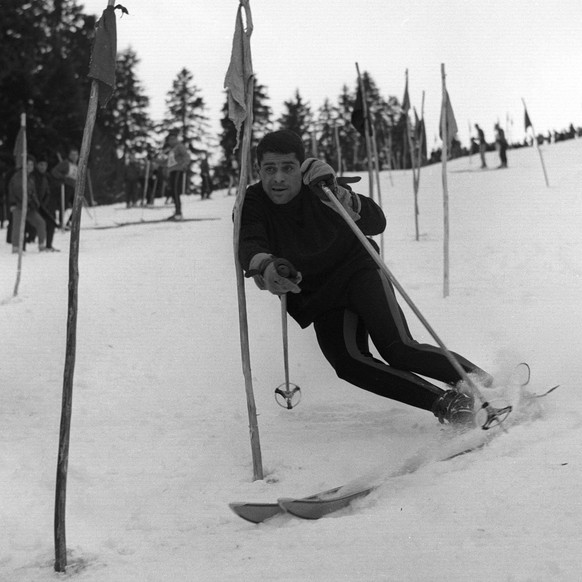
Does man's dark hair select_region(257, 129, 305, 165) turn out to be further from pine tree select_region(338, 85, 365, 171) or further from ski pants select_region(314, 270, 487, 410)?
pine tree select_region(338, 85, 365, 171)

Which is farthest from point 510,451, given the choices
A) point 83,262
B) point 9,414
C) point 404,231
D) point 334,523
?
point 404,231

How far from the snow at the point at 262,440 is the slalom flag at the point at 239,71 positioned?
1.50 metres

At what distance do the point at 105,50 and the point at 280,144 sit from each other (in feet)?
3.45

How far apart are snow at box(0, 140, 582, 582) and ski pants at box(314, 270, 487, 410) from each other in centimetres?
26

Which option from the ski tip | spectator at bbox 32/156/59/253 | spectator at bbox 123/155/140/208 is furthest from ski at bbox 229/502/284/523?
spectator at bbox 123/155/140/208

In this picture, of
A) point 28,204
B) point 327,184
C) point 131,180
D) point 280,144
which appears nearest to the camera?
point 327,184

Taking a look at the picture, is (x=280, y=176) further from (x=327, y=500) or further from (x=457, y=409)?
(x=327, y=500)

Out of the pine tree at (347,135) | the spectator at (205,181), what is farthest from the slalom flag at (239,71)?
the pine tree at (347,135)

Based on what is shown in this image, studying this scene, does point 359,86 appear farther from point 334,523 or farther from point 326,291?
point 334,523

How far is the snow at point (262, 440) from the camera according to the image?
2084 millimetres

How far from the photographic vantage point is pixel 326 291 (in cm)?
337

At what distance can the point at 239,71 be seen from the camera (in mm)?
3186

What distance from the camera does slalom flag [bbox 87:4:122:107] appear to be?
239 centimetres

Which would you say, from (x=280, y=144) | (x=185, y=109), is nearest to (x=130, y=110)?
(x=185, y=109)
